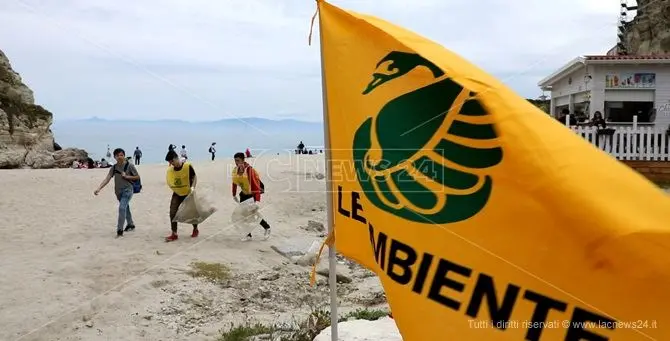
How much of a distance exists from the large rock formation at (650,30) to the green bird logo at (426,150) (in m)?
32.5

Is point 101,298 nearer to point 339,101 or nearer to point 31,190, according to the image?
point 339,101

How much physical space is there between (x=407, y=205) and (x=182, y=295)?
16.9 ft

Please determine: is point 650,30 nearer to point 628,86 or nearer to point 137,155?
point 628,86

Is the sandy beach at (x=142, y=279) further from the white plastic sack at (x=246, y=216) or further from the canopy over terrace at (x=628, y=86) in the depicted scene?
the canopy over terrace at (x=628, y=86)

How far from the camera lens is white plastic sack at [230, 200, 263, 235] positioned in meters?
10.2

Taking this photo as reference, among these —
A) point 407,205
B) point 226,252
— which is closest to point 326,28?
point 407,205

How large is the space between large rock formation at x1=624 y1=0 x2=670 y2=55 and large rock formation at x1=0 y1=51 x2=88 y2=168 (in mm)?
36488

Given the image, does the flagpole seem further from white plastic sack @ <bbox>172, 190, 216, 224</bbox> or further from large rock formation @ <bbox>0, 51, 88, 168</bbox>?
large rock formation @ <bbox>0, 51, 88, 168</bbox>

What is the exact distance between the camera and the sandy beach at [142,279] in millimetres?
6070

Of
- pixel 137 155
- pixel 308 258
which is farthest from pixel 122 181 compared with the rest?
pixel 137 155

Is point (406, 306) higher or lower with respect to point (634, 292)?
lower

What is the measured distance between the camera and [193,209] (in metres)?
9.92

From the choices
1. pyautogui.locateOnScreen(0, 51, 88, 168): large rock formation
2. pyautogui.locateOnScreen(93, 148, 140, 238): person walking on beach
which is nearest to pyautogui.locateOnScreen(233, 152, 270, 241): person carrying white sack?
pyautogui.locateOnScreen(93, 148, 140, 238): person walking on beach

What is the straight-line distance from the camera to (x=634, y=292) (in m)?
1.96
